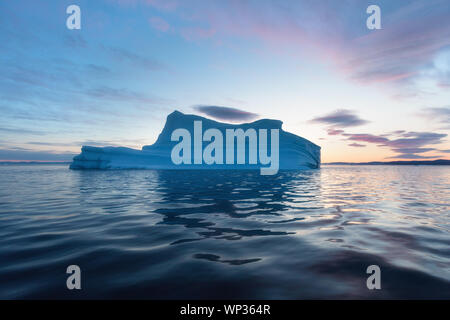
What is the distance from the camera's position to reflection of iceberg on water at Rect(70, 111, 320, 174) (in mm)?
40812

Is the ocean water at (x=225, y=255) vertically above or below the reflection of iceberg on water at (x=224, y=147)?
below

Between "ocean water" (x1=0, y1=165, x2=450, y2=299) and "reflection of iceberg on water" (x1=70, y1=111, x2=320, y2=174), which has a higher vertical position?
"reflection of iceberg on water" (x1=70, y1=111, x2=320, y2=174)

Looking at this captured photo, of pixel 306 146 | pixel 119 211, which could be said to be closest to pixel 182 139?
pixel 306 146

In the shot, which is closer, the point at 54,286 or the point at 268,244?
the point at 54,286

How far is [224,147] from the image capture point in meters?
43.3

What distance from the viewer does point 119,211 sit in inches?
235

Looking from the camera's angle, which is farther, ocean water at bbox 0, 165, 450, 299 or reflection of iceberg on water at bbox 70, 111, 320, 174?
reflection of iceberg on water at bbox 70, 111, 320, 174

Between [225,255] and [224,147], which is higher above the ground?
[224,147]

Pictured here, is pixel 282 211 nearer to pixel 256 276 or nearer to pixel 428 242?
pixel 428 242

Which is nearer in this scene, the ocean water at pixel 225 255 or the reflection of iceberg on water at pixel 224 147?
the ocean water at pixel 225 255

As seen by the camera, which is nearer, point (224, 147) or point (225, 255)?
point (225, 255)

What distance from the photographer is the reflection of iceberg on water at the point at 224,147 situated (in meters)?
40.8
